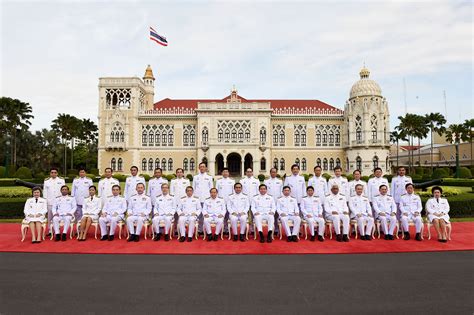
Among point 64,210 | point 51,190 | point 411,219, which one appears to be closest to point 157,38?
point 51,190

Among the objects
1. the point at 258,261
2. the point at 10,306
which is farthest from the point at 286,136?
the point at 10,306

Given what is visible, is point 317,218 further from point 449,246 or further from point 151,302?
point 151,302

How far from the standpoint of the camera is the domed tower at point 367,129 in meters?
45.8

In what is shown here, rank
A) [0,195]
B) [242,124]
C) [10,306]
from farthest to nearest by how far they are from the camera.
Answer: [242,124] < [0,195] < [10,306]

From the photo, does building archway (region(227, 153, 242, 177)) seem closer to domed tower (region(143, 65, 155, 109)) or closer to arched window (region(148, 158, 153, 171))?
arched window (region(148, 158, 153, 171))

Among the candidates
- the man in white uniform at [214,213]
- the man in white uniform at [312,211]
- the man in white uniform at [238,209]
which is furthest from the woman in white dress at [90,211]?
the man in white uniform at [312,211]

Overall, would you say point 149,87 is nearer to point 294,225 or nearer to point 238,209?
point 238,209

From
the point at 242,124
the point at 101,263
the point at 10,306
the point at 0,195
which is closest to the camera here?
the point at 10,306

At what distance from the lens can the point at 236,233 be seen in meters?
9.66

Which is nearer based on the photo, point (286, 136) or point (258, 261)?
point (258, 261)

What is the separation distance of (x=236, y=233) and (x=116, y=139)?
137 ft

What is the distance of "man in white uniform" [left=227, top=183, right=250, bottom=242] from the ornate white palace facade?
34853 mm

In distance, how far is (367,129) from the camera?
45781mm

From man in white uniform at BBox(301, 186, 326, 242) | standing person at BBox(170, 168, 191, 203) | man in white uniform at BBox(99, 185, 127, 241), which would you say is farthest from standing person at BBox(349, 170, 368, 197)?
man in white uniform at BBox(99, 185, 127, 241)
